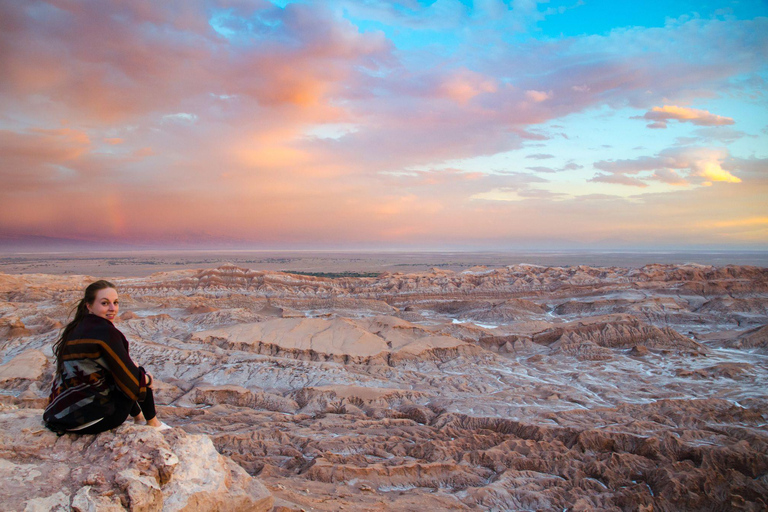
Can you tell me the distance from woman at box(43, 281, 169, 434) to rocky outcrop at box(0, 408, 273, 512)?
18cm

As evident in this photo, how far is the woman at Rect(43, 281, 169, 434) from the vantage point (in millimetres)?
3766

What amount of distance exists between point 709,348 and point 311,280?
34.3 meters

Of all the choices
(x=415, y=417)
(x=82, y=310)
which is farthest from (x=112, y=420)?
(x=415, y=417)

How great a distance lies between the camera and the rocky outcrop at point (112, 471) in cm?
357

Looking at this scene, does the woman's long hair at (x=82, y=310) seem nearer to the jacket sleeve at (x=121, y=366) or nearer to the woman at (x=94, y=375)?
the woman at (x=94, y=375)

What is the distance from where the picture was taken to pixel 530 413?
12344 millimetres

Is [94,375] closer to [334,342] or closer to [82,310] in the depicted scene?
[82,310]

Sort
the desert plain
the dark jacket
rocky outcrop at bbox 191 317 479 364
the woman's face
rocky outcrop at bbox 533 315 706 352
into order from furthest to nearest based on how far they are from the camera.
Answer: rocky outcrop at bbox 533 315 706 352 < rocky outcrop at bbox 191 317 479 364 < the desert plain < the woman's face < the dark jacket

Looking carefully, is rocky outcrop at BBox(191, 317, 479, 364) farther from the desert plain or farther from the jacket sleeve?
the jacket sleeve

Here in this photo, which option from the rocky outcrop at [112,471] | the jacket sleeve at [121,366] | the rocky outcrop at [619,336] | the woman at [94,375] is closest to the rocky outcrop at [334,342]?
the rocky outcrop at [619,336]

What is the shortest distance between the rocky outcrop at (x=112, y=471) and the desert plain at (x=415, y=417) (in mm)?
14

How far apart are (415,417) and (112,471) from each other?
9630 millimetres

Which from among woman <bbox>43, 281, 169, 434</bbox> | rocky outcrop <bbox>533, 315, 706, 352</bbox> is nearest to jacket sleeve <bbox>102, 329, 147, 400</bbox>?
woman <bbox>43, 281, 169, 434</bbox>

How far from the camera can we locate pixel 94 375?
3799 mm
